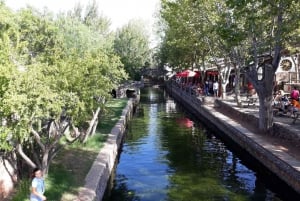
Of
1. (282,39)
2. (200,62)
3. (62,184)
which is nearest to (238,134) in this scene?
(282,39)

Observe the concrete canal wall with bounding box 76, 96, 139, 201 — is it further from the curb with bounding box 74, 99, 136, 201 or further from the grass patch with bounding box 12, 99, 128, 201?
the grass patch with bounding box 12, 99, 128, 201

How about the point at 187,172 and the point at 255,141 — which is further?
the point at 255,141

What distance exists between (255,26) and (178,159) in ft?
23.9

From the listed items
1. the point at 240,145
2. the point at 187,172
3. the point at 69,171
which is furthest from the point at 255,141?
the point at 69,171

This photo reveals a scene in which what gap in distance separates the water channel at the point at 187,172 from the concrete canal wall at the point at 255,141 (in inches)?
14.2

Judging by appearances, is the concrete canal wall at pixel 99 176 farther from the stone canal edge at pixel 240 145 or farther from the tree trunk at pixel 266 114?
the tree trunk at pixel 266 114

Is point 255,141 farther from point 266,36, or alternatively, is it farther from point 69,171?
point 69,171

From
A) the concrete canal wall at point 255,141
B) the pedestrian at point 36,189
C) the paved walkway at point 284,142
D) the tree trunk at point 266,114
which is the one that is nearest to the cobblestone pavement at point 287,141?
the paved walkway at point 284,142

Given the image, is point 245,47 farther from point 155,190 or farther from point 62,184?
point 62,184

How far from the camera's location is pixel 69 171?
14.8 metres

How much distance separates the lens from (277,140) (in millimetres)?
19797

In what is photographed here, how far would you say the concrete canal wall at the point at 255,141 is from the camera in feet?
49.9

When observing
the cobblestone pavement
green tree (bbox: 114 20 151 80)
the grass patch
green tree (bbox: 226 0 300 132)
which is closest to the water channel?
the cobblestone pavement

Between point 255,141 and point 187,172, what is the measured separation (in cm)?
361
